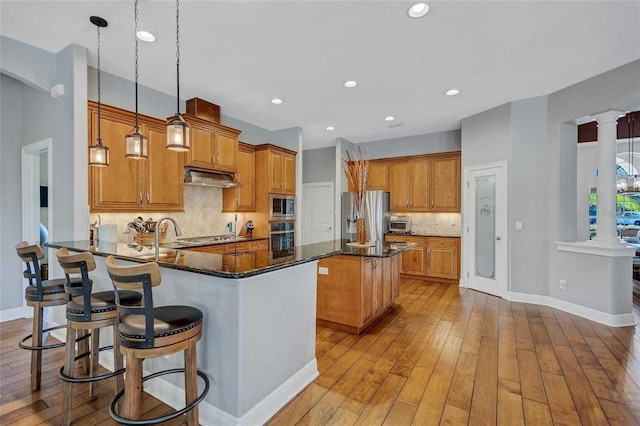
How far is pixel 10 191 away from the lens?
3.73 meters

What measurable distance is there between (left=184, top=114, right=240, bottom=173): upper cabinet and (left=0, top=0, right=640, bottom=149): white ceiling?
0.43 meters

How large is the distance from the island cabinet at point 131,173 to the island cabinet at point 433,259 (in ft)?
13.8

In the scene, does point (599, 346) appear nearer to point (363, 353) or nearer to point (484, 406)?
point (484, 406)

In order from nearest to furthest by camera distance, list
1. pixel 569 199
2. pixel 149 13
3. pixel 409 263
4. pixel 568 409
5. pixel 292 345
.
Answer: pixel 568 409, pixel 292 345, pixel 149 13, pixel 569 199, pixel 409 263

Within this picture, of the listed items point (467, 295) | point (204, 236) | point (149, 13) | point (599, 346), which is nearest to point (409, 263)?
point (467, 295)

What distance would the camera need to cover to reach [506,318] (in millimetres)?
3719

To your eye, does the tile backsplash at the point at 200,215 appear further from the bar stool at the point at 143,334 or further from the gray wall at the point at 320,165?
the bar stool at the point at 143,334

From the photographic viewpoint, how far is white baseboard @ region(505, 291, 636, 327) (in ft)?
11.5

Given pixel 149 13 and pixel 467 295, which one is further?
pixel 467 295

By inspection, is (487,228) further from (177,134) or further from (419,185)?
(177,134)

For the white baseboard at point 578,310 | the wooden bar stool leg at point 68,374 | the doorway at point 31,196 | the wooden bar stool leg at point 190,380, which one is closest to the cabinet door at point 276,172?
the doorway at point 31,196

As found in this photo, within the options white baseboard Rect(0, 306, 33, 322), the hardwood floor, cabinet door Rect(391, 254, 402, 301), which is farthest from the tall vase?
white baseboard Rect(0, 306, 33, 322)

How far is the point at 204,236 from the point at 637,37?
5.72 meters

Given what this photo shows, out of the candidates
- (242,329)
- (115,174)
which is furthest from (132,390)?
(115,174)
